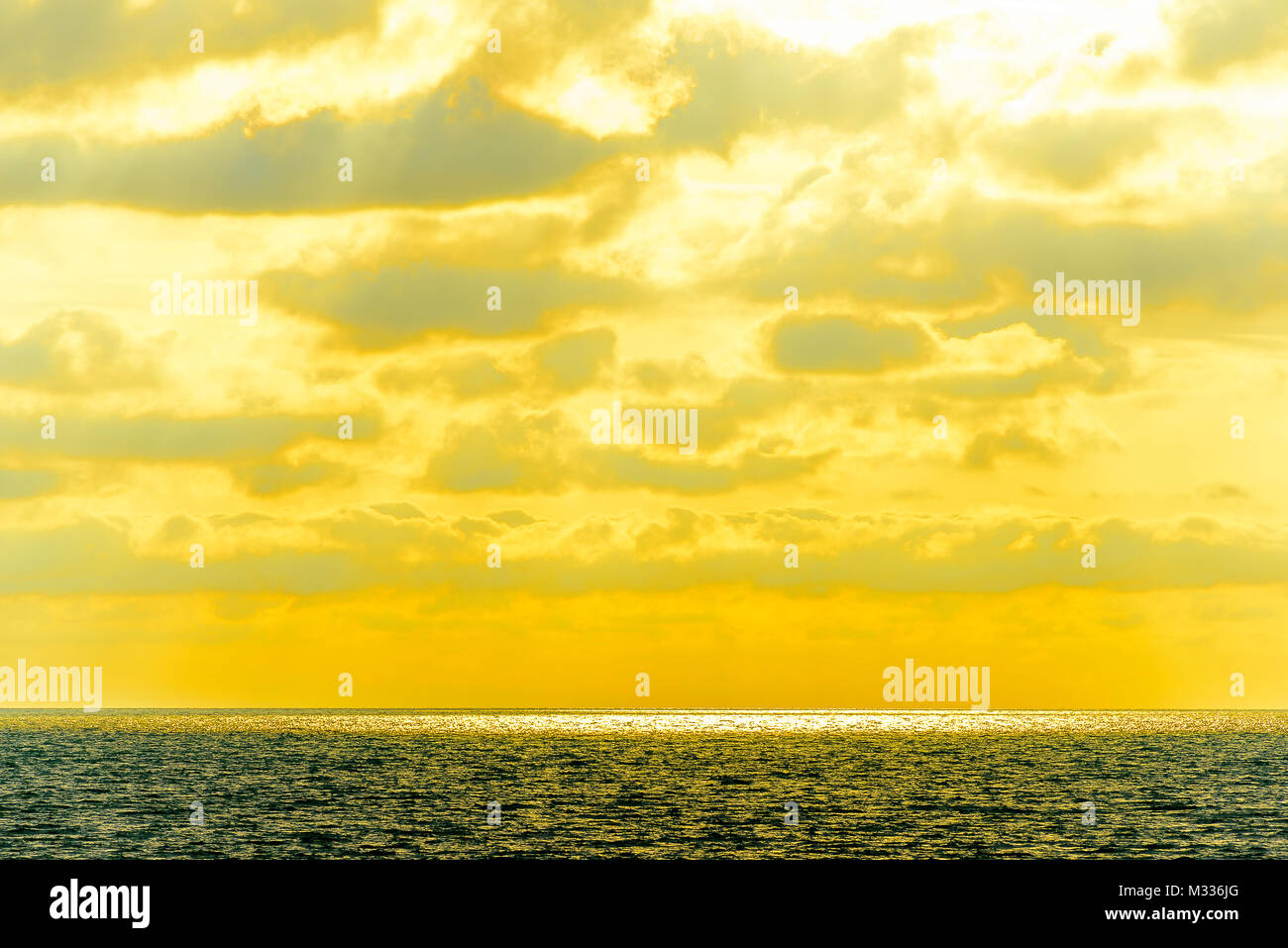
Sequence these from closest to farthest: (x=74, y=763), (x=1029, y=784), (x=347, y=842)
→ (x=347, y=842) → (x=1029, y=784) → (x=74, y=763)

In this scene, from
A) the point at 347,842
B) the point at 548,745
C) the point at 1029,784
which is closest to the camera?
the point at 347,842

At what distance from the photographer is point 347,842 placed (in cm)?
6391

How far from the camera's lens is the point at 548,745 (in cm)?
17950
